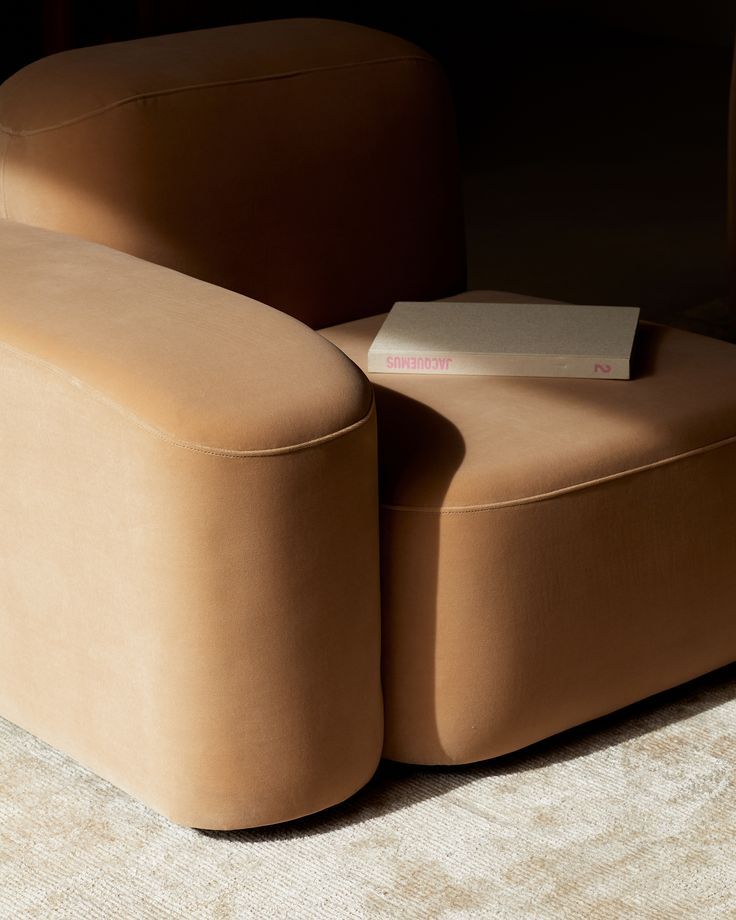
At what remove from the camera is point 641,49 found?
7.30m

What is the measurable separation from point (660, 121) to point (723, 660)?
426 centimetres

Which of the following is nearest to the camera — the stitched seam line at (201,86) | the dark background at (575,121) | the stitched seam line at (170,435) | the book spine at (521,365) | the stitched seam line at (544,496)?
the stitched seam line at (170,435)

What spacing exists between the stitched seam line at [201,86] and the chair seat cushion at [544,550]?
531 mm

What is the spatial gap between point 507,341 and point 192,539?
1.92ft

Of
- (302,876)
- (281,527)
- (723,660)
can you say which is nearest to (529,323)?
(723,660)

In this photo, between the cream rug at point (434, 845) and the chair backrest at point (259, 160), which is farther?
the chair backrest at point (259, 160)

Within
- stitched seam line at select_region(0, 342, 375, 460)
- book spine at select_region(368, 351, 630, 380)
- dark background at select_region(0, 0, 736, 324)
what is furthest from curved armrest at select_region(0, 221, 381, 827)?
dark background at select_region(0, 0, 736, 324)

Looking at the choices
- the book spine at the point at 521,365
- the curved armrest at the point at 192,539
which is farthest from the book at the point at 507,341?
the curved armrest at the point at 192,539

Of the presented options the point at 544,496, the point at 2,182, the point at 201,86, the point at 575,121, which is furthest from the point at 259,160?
the point at 575,121

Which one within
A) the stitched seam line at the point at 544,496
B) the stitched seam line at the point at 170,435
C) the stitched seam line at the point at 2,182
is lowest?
the stitched seam line at the point at 544,496

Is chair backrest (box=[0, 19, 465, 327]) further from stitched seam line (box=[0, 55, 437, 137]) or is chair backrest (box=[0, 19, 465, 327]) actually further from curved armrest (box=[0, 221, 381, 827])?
curved armrest (box=[0, 221, 381, 827])

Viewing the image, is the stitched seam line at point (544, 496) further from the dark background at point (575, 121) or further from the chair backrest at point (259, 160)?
the dark background at point (575, 121)

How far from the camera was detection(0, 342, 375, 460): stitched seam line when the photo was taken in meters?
1.36

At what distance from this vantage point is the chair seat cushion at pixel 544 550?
61.2 inches
